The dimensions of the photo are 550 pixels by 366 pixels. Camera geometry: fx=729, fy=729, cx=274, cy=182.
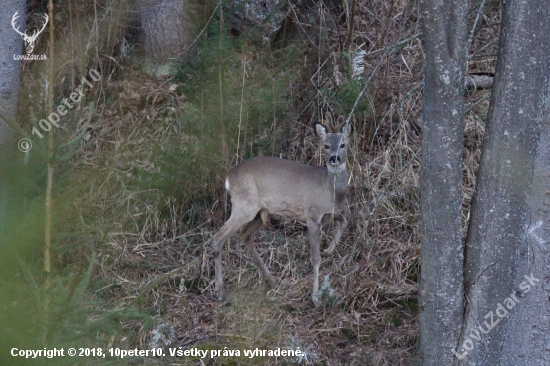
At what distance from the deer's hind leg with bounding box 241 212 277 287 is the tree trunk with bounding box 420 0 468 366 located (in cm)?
255

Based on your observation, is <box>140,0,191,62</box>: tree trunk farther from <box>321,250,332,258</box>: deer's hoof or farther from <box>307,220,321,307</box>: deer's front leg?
<box>321,250,332,258</box>: deer's hoof

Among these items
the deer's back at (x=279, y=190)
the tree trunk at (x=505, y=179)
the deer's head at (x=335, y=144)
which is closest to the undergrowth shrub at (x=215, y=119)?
the deer's back at (x=279, y=190)

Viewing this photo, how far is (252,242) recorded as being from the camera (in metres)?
7.12

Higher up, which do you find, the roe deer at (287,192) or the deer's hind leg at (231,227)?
the roe deer at (287,192)

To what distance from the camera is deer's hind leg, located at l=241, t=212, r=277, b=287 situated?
271 inches

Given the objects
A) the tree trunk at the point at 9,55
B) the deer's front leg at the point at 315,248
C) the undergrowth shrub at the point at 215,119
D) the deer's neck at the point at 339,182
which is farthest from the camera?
the undergrowth shrub at the point at 215,119

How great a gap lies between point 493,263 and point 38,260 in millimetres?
2549

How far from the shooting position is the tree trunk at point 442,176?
411 cm

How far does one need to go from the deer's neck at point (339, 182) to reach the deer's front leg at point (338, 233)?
15 cm

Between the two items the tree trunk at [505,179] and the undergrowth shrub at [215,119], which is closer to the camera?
the tree trunk at [505,179]

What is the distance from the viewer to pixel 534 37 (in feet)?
13.5

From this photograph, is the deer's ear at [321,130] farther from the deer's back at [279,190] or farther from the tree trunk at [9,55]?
the tree trunk at [9,55]

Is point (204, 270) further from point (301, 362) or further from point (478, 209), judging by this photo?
point (478, 209)

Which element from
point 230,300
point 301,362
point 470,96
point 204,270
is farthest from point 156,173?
point 470,96
